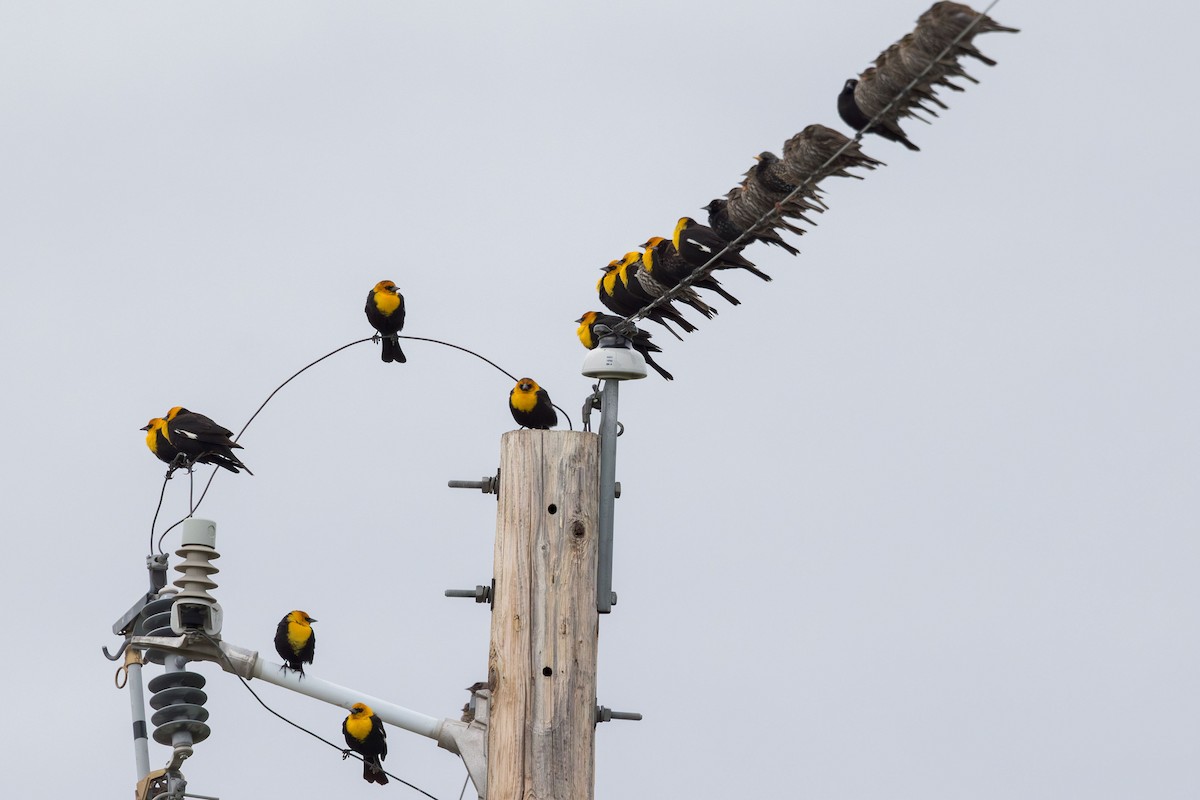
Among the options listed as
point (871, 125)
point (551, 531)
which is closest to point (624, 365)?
point (551, 531)

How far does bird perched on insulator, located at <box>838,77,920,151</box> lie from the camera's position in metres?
5.92

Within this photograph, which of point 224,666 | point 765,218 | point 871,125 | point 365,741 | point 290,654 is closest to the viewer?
point 871,125

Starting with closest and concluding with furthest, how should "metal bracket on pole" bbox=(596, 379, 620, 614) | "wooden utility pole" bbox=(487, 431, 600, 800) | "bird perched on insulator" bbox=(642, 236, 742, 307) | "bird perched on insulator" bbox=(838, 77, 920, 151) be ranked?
"bird perched on insulator" bbox=(838, 77, 920, 151) → "wooden utility pole" bbox=(487, 431, 600, 800) → "metal bracket on pole" bbox=(596, 379, 620, 614) → "bird perched on insulator" bbox=(642, 236, 742, 307)

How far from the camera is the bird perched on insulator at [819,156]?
6141 millimetres

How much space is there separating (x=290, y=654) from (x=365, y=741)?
98cm

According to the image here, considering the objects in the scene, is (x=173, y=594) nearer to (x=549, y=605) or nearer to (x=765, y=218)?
(x=549, y=605)

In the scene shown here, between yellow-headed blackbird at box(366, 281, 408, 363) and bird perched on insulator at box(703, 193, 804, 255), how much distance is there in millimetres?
5797

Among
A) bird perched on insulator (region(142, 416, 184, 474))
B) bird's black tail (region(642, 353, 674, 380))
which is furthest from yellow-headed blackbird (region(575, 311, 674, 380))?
bird perched on insulator (region(142, 416, 184, 474))

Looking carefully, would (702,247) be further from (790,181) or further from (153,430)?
→ (153,430)

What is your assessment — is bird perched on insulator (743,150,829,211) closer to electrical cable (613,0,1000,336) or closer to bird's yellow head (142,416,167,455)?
electrical cable (613,0,1000,336)

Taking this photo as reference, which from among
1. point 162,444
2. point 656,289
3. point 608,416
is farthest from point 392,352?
point 608,416

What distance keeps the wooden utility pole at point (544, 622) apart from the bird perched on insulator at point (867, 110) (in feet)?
4.21

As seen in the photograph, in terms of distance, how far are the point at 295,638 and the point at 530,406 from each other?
1536mm

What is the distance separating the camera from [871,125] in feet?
19.7
